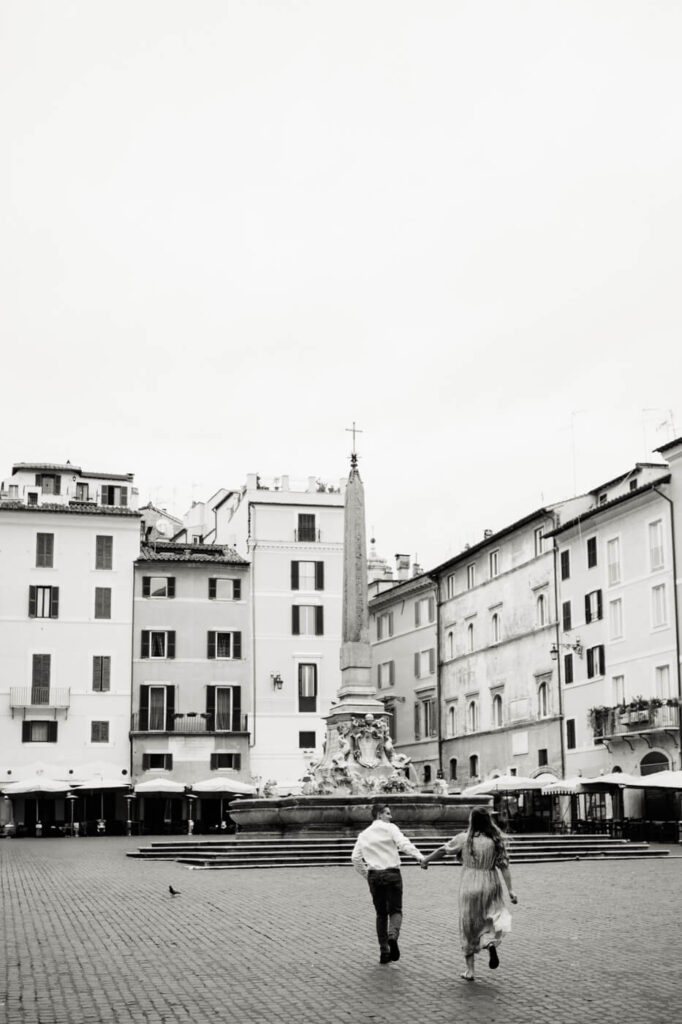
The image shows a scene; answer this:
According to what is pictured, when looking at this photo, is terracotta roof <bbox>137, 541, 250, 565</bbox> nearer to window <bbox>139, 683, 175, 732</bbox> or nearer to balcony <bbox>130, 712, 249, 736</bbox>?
window <bbox>139, 683, 175, 732</bbox>

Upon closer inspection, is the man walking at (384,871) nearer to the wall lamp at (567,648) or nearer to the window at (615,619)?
the window at (615,619)

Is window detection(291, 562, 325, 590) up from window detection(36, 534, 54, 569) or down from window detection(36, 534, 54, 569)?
down

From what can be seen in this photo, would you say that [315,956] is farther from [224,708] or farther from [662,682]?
[224,708]

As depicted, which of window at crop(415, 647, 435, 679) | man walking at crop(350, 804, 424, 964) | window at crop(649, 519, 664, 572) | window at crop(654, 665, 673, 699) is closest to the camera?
man walking at crop(350, 804, 424, 964)

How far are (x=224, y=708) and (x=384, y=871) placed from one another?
51.8 meters

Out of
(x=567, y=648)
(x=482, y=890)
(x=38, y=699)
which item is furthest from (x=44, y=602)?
(x=482, y=890)

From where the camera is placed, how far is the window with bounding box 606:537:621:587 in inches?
2119

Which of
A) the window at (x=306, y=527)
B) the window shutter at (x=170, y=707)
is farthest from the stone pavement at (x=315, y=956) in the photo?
the window at (x=306, y=527)

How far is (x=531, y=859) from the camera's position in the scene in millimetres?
31250

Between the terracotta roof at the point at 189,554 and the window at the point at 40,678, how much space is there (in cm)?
626

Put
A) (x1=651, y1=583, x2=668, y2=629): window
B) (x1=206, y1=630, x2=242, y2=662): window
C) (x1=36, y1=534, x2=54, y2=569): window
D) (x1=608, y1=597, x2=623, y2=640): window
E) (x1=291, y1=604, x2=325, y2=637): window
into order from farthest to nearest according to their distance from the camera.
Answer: (x1=291, y1=604, x2=325, y2=637): window < (x1=206, y1=630, x2=242, y2=662): window < (x1=36, y1=534, x2=54, y2=569): window < (x1=608, y1=597, x2=623, y2=640): window < (x1=651, y1=583, x2=668, y2=629): window

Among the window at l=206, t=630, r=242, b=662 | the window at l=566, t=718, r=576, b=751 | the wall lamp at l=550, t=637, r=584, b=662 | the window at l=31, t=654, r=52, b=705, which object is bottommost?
the window at l=566, t=718, r=576, b=751

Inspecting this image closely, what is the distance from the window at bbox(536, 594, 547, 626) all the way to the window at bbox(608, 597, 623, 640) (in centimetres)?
607

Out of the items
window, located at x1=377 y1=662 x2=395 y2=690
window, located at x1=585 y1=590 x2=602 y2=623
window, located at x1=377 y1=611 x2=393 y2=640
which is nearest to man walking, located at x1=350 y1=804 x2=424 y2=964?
window, located at x1=585 y1=590 x2=602 y2=623
